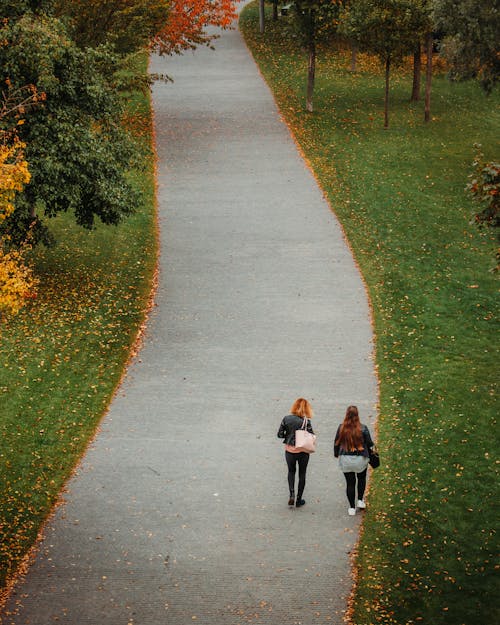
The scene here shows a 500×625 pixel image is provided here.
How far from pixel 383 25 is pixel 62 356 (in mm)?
18086

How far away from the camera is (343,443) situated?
11867 mm

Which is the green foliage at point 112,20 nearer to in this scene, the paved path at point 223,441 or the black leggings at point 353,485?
the paved path at point 223,441

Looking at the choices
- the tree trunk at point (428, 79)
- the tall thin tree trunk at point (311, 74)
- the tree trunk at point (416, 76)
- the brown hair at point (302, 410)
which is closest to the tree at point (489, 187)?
the brown hair at point (302, 410)

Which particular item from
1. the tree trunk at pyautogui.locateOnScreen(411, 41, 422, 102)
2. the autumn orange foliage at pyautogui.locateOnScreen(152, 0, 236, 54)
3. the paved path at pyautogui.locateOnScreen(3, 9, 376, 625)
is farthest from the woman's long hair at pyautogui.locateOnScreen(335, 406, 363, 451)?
the tree trunk at pyautogui.locateOnScreen(411, 41, 422, 102)

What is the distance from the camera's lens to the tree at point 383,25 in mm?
29047

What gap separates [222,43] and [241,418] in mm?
36327

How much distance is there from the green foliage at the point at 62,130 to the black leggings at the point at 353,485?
9667 mm

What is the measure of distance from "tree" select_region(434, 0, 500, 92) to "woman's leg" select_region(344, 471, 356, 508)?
17.6 meters

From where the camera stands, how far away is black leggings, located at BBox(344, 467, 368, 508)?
39.2ft

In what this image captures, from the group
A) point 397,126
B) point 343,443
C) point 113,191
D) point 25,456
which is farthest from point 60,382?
→ point 397,126

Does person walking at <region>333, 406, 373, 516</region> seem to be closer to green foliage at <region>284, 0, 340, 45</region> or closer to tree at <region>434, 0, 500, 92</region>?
tree at <region>434, 0, 500, 92</region>

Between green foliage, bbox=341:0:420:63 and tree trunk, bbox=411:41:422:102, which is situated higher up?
green foliage, bbox=341:0:420:63

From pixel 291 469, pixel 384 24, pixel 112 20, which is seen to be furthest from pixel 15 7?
pixel 384 24

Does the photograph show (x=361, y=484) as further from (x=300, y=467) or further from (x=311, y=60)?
(x=311, y=60)
